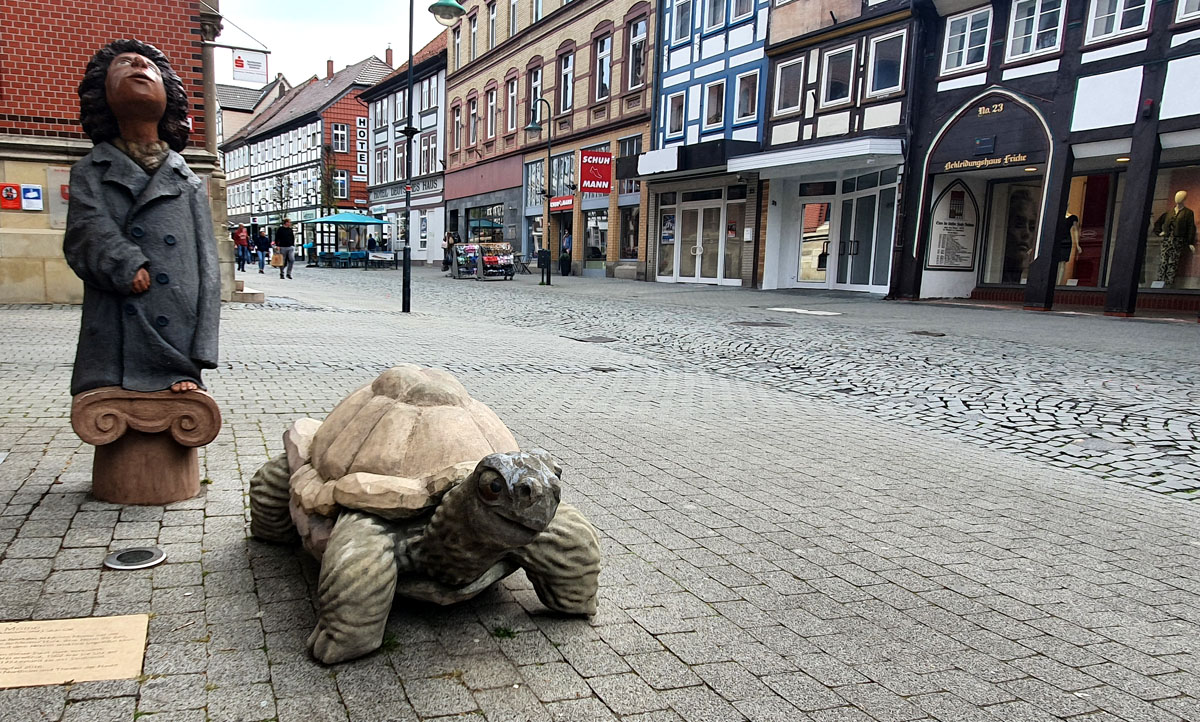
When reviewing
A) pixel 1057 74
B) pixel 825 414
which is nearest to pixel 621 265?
pixel 1057 74

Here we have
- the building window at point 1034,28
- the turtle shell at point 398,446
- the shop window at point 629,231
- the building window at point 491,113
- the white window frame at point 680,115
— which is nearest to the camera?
the turtle shell at point 398,446

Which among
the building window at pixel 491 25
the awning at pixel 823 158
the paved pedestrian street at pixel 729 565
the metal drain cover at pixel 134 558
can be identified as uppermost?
the building window at pixel 491 25

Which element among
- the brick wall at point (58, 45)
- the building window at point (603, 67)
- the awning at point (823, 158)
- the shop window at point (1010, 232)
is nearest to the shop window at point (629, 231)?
the building window at point (603, 67)

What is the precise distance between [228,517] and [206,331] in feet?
2.88

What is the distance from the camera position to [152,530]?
136 inches

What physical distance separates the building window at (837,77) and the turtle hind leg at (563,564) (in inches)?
795

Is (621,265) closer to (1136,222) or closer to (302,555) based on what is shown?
(1136,222)

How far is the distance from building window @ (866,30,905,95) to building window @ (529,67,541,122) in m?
17.3

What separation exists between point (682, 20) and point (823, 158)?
9225 mm

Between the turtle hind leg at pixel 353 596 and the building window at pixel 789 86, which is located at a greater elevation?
the building window at pixel 789 86

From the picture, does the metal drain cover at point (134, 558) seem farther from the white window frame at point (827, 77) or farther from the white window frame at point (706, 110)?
the white window frame at point (706, 110)

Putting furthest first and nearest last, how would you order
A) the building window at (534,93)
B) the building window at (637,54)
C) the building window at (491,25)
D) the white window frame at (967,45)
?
the building window at (491,25), the building window at (534,93), the building window at (637,54), the white window frame at (967,45)

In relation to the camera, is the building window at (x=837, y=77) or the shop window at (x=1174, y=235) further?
the building window at (x=837, y=77)

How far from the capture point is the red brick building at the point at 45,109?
37.3 ft
